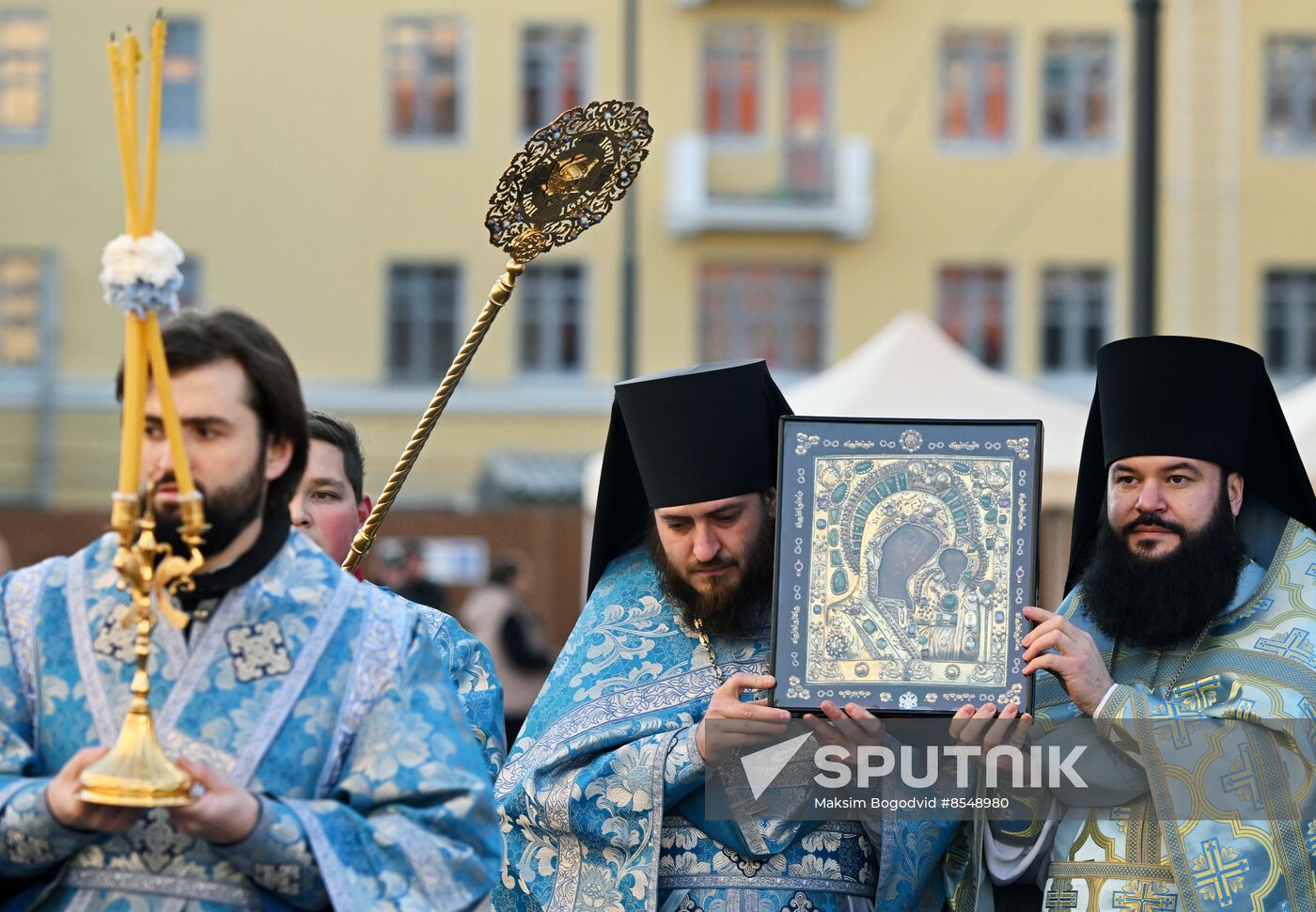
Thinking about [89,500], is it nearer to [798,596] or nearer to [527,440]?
[527,440]

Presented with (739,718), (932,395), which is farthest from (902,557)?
(932,395)

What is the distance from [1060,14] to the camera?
84.2ft

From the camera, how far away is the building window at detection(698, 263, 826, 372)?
25766 mm

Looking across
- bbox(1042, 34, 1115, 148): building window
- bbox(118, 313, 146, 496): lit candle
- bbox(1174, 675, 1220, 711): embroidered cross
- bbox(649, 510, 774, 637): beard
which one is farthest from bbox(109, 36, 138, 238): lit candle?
bbox(1042, 34, 1115, 148): building window

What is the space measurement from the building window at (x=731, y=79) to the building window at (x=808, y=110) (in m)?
0.41

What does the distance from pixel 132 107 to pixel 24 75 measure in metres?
23.4

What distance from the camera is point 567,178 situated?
5.14 meters

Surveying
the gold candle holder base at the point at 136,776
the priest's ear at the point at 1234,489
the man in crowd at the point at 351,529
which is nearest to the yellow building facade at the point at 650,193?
the man in crowd at the point at 351,529

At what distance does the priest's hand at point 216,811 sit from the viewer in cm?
326

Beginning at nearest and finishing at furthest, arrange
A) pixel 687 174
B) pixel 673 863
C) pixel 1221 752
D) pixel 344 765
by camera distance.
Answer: pixel 344 765
pixel 1221 752
pixel 673 863
pixel 687 174

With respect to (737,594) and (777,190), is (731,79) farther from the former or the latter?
(737,594)

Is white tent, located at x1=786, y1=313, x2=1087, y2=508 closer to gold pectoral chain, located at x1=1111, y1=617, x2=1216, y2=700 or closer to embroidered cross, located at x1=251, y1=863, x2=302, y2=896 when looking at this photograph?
gold pectoral chain, located at x1=1111, y1=617, x2=1216, y2=700

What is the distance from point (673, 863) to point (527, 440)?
20.6 meters

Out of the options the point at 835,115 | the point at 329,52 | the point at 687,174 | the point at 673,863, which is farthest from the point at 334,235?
the point at 673,863
